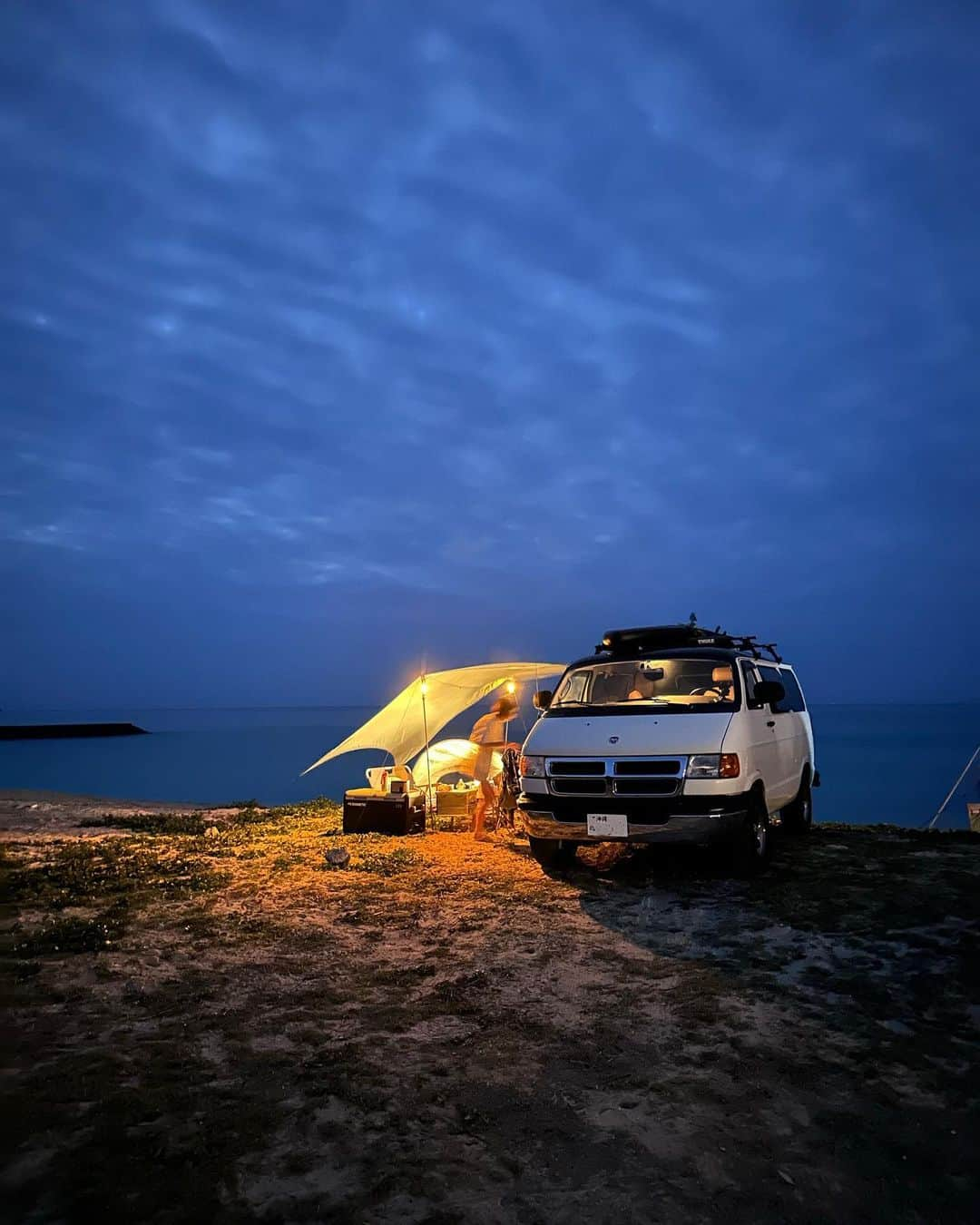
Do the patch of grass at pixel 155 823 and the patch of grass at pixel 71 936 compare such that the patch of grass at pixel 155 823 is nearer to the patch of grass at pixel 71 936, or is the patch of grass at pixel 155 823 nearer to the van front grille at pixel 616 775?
the patch of grass at pixel 71 936

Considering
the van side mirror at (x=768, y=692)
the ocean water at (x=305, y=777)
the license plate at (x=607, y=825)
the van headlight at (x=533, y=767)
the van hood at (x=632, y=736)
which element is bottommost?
the ocean water at (x=305, y=777)

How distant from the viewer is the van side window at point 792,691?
10.2 m

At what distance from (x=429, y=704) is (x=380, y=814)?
94.9 inches

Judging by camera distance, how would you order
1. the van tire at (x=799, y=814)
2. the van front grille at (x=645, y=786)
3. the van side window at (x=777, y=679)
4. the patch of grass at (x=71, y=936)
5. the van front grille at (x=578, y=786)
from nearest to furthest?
1. the patch of grass at (x=71, y=936)
2. the van front grille at (x=645, y=786)
3. the van front grille at (x=578, y=786)
4. the van side window at (x=777, y=679)
5. the van tire at (x=799, y=814)

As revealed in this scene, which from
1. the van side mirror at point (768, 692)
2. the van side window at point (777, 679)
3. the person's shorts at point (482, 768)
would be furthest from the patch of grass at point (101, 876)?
the van side window at point (777, 679)

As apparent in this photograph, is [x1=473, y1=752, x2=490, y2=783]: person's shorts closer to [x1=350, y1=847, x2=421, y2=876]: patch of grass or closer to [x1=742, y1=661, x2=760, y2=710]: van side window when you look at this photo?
[x1=350, y1=847, x2=421, y2=876]: patch of grass

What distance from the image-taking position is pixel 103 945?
19.1 feet

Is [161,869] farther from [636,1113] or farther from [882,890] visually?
[882,890]

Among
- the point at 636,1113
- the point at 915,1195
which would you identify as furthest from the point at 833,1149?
the point at 636,1113

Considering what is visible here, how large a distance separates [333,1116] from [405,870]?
5322 mm

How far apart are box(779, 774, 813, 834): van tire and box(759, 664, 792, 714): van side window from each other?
134 cm

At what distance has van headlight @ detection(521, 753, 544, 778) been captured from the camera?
7809 mm

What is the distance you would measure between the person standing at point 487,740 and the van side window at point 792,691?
3.59m

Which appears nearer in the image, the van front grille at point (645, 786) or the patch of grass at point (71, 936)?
the patch of grass at point (71, 936)
